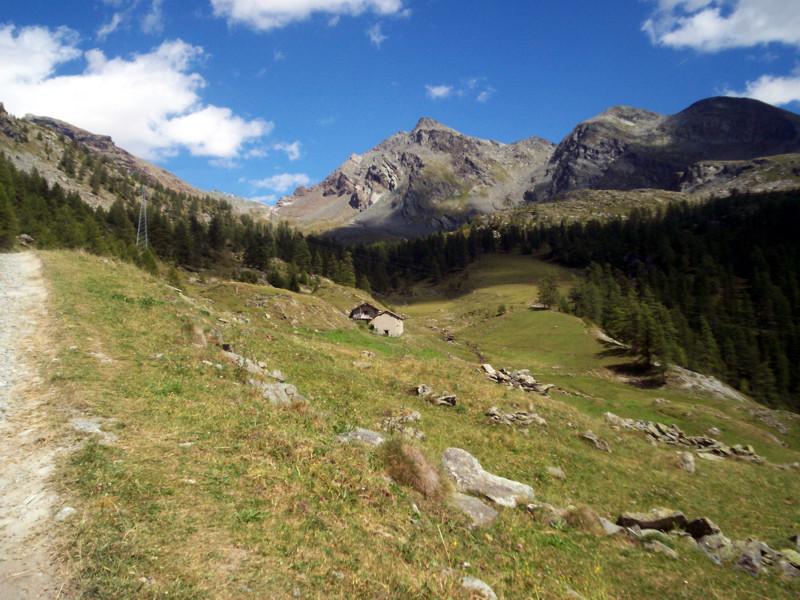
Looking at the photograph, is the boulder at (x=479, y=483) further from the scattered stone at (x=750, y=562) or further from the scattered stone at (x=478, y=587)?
the scattered stone at (x=750, y=562)

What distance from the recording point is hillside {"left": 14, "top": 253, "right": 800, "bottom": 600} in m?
6.23

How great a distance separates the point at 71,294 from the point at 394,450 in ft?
69.8

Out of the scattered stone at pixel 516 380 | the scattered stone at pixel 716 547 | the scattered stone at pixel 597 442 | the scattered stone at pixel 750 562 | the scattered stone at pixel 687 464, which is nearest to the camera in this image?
the scattered stone at pixel 750 562

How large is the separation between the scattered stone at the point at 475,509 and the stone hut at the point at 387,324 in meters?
57.6

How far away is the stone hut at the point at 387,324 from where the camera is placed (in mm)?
68812

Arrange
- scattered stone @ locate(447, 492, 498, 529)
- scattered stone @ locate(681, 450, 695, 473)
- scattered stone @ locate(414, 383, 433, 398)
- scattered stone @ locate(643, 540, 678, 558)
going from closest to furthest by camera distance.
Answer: scattered stone @ locate(447, 492, 498, 529) < scattered stone @ locate(643, 540, 678, 558) < scattered stone @ locate(681, 450, 695, 473) < scattered stone @ locate(414, 383, 433, 398)

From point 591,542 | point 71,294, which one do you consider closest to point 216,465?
point 591,542

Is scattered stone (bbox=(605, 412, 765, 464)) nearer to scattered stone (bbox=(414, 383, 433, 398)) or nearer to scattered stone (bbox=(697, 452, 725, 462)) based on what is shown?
scattered stone (bbox=(697, 452, 725, 462))

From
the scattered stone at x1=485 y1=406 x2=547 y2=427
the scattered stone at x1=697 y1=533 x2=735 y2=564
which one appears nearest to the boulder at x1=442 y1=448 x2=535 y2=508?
the scattered stone at x1=697 y1=533 x2=735 y2=564

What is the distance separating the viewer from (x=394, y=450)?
432 inches

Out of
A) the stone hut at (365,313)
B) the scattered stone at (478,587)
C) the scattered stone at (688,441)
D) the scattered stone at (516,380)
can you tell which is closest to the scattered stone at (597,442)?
the scattered stone at (688,441)

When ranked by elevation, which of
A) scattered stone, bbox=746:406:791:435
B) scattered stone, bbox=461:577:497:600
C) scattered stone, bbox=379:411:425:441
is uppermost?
scattered stone, bbox=461:577:497:600

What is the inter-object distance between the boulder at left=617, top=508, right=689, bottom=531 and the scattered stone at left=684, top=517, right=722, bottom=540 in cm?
17

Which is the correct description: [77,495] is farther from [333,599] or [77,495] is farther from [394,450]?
[394,450]
